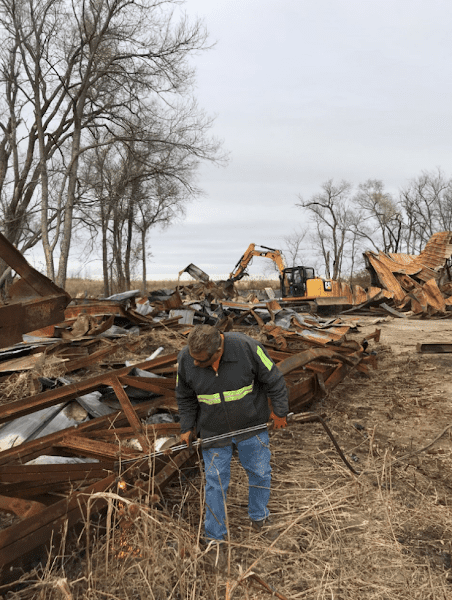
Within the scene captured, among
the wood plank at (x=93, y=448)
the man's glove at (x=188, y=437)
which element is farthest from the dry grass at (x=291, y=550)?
the wood plank at (x=93, y=448)

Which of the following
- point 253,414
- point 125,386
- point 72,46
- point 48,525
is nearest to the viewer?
point 48,525

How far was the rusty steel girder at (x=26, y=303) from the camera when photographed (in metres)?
3.44

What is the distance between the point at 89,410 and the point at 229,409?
2268 millimetres

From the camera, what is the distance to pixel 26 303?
3.56 metres

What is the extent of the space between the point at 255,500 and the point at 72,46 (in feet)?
64.1

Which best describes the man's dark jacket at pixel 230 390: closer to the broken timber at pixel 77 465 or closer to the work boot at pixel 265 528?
the broken timber at pixel 77 465

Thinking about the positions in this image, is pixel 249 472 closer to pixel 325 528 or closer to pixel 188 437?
pixel 188 437

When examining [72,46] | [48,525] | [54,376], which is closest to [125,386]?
[54,376]

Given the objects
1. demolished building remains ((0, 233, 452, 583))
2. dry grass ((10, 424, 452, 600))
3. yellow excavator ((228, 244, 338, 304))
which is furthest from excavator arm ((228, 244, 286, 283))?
dry grass ((10, 424, 452, 600))

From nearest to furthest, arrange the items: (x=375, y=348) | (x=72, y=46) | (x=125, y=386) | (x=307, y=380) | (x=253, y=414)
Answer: (x=253, y=414) < (x=125, y=386) < (x=307, y=380) < (x=375, y=348) < (x=72, y=46)

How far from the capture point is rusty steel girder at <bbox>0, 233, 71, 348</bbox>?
3.44 metres

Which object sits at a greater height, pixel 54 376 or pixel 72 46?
pixel 72 46

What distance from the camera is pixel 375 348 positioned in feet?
35.1

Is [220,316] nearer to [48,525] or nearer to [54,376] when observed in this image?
[54,376]
